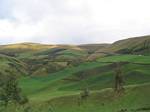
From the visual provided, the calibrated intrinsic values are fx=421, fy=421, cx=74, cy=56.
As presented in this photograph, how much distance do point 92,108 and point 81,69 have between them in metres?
86.9

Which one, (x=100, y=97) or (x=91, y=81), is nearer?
(x=100, y=97)

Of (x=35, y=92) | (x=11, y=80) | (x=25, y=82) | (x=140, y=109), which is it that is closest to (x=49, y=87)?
(x=35, y=92)

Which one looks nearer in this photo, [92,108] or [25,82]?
[92,108]

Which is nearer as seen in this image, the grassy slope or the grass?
the grass

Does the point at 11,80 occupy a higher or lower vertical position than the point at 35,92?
higher

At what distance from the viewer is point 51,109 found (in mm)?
93375

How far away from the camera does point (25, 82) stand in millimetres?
170875

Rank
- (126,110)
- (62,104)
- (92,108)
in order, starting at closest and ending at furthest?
1. (126,110)
2. (92,108)
3. (62,104)

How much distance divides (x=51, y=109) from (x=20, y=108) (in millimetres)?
9432

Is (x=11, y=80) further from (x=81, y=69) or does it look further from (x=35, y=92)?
(x=81, y=69)

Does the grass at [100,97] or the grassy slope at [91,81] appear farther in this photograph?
the grassy slope at [91,81]

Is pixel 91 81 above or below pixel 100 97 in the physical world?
below

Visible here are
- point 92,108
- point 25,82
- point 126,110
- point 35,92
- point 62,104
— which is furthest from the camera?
point 25,82

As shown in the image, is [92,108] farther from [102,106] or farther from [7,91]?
[7,91]
